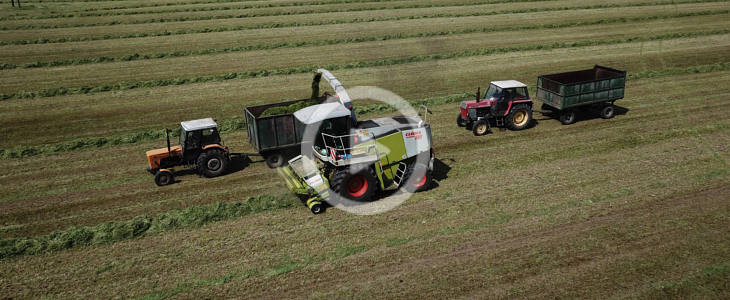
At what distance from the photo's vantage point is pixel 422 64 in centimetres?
2992

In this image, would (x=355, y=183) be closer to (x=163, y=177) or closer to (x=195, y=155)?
(x=195, y=155)

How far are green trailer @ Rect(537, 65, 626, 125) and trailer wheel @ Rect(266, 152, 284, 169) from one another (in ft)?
36.1

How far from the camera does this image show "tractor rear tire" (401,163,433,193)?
13.9 meters

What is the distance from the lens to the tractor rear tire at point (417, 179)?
13.9 meters

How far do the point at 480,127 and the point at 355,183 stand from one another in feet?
23.9

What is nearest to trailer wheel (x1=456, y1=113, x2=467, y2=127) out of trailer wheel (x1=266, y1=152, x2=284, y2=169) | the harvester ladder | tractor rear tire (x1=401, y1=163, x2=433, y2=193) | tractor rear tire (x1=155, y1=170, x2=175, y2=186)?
tractor rear tire (x1=401, y1=163, x2=433, y2=193)

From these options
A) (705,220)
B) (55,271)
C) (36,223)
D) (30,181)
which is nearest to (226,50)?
(30,181)

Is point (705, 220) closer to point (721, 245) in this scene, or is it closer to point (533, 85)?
point (721, 245)

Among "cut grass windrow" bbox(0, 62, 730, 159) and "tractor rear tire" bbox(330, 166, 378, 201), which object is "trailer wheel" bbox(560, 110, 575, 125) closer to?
"cut grass windrow" bbox(0, 62, 730, 159)

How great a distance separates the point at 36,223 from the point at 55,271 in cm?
304

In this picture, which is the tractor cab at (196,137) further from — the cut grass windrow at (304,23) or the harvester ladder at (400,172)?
the cut grass windrow at (304,23)

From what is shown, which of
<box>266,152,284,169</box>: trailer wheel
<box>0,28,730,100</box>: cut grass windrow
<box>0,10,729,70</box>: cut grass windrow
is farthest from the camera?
<box>0,10,729,70</box>: cut grass windrow

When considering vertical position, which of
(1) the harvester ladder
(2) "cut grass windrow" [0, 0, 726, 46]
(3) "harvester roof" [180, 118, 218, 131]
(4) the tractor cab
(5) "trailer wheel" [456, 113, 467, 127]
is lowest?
(1) the harvester ladder

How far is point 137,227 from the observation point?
1256cm
